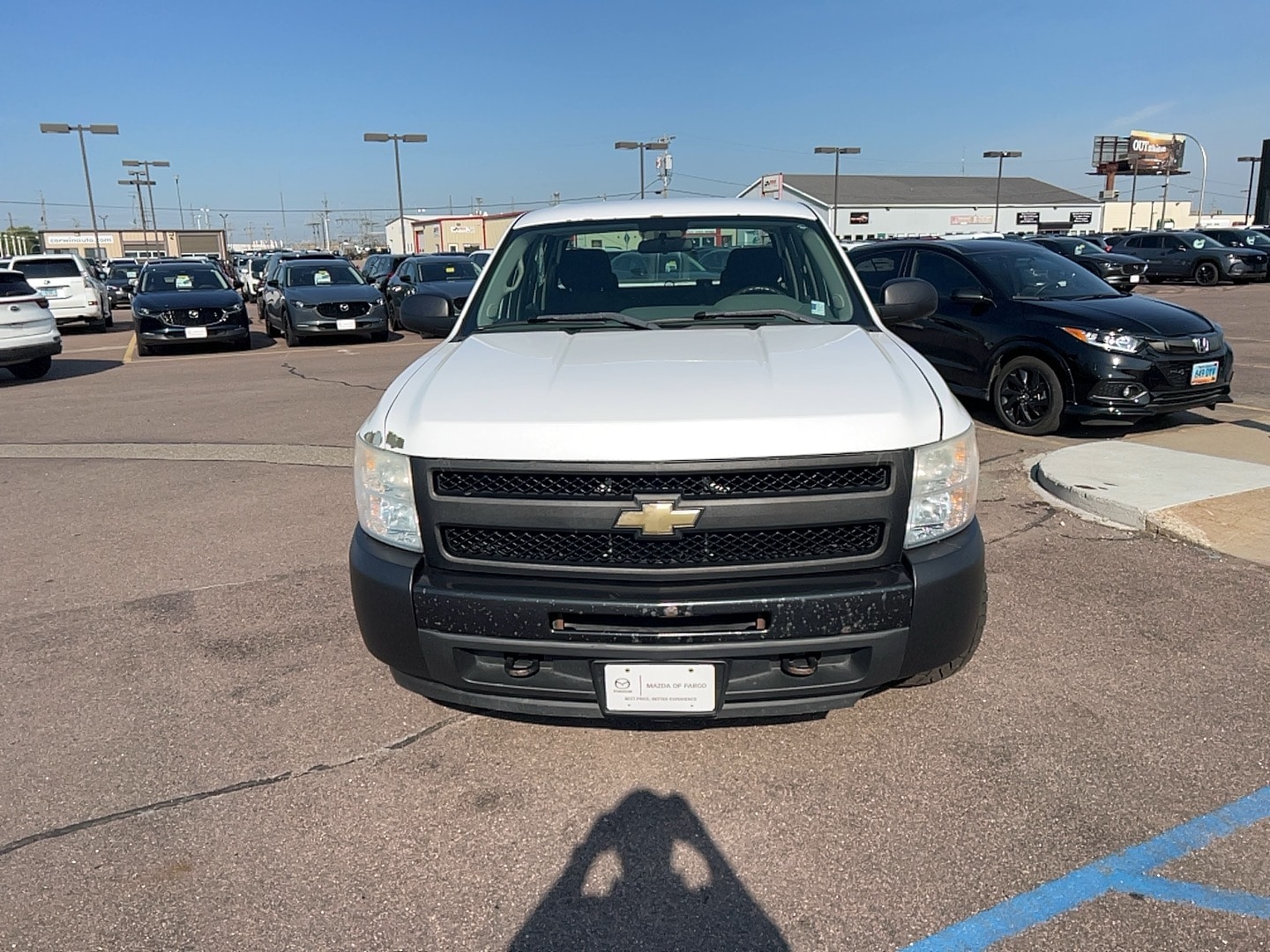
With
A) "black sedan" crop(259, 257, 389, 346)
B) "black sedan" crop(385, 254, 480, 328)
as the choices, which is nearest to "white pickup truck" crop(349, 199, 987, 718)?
"black sedan" crop(259, 257, 389, 346)

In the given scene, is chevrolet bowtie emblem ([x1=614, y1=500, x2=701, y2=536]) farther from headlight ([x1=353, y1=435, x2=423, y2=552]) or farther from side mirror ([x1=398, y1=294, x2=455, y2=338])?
side mirror ([x1=398, y1=294, x2=455, y2=338])

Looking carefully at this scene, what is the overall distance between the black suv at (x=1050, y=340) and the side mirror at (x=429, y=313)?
11.6ft

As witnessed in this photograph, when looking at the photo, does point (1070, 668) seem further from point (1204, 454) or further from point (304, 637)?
point (1204, 454)

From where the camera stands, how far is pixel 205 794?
Result: 310 cm

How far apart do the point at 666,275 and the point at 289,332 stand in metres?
13.8

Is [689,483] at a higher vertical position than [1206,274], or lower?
higher

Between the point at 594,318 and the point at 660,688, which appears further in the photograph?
the point at 594,318

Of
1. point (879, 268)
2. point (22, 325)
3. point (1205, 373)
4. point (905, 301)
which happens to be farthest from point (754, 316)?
point (22, 325)

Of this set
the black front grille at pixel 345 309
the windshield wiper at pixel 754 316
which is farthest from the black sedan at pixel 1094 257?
the windshield wiper at pixel 754 316

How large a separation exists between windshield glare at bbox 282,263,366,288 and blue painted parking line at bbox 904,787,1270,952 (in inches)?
677

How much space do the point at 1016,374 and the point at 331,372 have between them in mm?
9298

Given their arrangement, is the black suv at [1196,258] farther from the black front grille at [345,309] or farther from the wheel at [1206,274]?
the black front grille at [345,309]

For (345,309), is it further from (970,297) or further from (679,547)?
(679,547)

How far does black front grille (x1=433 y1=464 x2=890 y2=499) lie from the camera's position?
278cm
